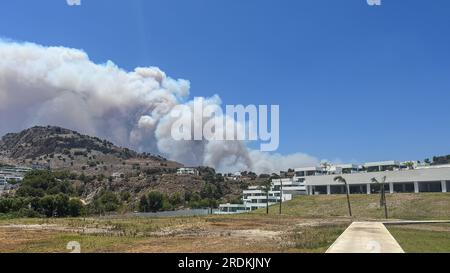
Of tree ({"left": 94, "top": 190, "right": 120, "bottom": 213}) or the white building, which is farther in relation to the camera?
tree ({"left": 94, "top": 190, "right": 120, "bottom": 213})

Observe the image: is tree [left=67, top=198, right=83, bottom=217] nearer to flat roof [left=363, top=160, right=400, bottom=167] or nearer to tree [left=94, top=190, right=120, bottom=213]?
tree [left=94, top=190, right=120, bottom=213]

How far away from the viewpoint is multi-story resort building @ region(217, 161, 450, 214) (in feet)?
395

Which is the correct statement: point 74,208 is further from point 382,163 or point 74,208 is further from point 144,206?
point 382,163

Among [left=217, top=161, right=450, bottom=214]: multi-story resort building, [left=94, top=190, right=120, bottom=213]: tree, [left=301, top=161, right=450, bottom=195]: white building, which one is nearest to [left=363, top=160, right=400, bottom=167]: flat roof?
[left=217, top=161, right=450, bottom=214]: multi-story resort building

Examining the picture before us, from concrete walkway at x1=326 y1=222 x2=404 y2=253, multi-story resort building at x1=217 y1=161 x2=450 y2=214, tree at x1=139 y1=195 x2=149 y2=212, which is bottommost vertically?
tree at x1=139 y1=195 x2=149 y2=212

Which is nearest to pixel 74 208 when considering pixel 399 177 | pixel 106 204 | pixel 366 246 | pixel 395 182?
pixel 106 204

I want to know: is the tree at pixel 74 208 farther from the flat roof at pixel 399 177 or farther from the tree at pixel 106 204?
the flat roof at pixel 399 177

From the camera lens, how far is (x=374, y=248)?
26.6m

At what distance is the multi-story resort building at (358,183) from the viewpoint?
120 meters

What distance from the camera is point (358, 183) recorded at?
13662cm
